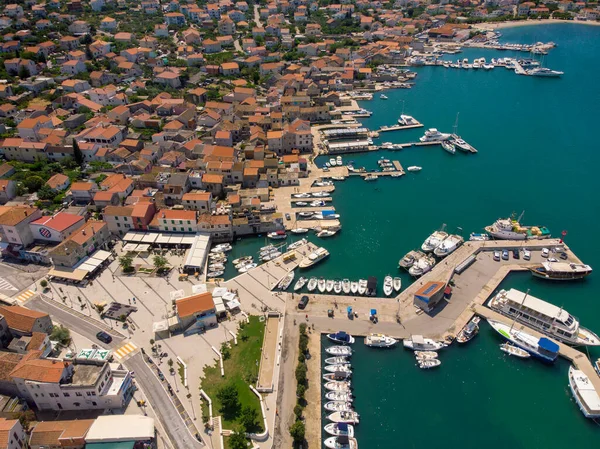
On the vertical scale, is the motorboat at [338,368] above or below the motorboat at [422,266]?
below

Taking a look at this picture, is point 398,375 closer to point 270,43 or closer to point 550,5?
point 270,43

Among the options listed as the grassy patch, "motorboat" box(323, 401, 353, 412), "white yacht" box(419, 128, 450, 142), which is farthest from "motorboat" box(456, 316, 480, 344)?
"white yacht" box(419, 128, 450, 142)

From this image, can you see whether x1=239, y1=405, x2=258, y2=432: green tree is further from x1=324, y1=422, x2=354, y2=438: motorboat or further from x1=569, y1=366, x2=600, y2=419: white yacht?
x1=569, y1=366, x2=600, y2=419: white yacht

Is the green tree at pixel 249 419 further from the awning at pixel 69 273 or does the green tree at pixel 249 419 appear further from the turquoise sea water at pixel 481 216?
the awning at pixel 69 273

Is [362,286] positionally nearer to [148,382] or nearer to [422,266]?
[422,266]

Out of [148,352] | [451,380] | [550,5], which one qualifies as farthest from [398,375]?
[550,5]

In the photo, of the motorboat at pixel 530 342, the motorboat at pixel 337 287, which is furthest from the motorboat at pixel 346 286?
the motorboat at pixel 530 342
